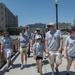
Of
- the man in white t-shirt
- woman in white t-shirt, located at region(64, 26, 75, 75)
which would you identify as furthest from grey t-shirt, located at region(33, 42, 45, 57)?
woman in white t-shirt, located at region(64, 26, 75, 75)

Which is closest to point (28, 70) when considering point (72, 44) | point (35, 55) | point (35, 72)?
point (35, 72)

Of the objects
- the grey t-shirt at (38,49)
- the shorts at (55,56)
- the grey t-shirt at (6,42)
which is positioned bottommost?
the shorts at (55,56)

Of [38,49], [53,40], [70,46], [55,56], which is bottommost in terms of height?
[55,56]

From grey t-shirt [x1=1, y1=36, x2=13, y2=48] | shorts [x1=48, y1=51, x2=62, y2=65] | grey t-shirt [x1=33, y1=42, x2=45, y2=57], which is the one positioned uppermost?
grey t-shirt [x1=1, y1=36, x2=13, y2=48]

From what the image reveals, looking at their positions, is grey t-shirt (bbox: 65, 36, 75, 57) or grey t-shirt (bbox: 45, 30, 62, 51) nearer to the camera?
grey t-shirt (bbox: 65, 36, 75, 57)

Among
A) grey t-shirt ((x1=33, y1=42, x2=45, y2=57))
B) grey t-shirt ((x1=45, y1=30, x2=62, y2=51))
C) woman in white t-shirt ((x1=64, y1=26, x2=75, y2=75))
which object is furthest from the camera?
grey t-shirt ((x1=33, y1=42, x2=45, y2=57))

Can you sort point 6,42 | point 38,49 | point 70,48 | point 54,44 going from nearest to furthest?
point 70,48 < point 54,44 < point 38,49 < point 6,42

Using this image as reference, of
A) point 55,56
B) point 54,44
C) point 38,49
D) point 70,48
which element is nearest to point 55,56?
point 55,56

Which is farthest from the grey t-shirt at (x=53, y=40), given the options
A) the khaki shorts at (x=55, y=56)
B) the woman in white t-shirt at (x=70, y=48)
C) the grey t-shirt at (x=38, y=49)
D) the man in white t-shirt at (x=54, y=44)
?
the grey t-shirt at (x=38, y=49)

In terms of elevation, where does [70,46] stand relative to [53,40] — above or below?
below

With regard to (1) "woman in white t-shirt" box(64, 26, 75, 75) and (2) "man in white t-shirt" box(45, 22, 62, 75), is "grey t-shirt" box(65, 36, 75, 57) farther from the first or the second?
(2) "man in white t-shirt" box(45, 22, 62, 75)

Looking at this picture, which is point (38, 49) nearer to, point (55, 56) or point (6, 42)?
point (55, 56)

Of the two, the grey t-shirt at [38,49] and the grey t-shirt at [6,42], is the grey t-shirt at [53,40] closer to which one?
the grey t-shirt at [38,49]

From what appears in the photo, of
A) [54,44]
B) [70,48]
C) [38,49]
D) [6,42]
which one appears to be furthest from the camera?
[6,42]
